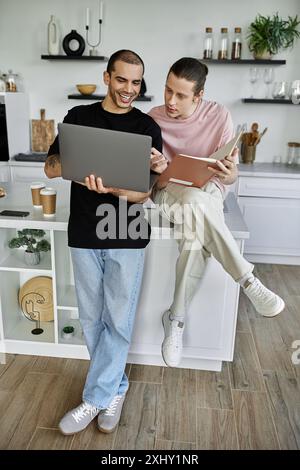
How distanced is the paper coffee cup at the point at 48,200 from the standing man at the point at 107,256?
0.34m

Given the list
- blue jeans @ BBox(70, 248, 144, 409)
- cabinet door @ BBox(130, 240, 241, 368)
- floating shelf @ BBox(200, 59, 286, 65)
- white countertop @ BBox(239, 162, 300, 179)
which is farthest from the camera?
floating shelf @ BBox(200, 59, 286, 65)

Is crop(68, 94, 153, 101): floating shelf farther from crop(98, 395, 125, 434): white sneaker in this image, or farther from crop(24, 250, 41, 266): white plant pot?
crop(98, 395, 125, 434): white sneaker

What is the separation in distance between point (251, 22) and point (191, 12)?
21.2 inches

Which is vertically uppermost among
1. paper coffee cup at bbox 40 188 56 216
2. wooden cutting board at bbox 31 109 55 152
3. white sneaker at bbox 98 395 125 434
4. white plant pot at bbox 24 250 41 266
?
wooden cutting board at bbox 31 109 55 152

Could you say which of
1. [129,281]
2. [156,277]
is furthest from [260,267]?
[129,281]

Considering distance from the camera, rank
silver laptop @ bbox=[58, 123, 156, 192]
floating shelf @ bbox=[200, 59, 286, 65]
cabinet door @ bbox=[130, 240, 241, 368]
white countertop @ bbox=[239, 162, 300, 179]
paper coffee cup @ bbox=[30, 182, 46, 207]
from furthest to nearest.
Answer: floating shelf @ bbox=[200, 59, 286, 65] → white countertop @ bbox=[239, 162, 300, 179] → paper coffee cup @ bbox=[30, 182, 46, 207] → cabinet door @ bbox=[130, 240, 241, 368] → silver laptop @ bbox=[58, 123, 156, 192]

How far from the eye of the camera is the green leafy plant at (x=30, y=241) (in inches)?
90.4

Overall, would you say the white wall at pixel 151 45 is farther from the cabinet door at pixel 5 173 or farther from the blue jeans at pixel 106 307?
the blue jeans at pixel 106 307

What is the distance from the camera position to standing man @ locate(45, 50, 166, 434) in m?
1.63

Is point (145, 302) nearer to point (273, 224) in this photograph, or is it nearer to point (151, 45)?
point (273, 224)

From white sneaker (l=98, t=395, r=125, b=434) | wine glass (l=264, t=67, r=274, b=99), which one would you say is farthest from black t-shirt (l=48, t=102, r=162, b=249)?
wine glass (l=264, t=67, r=274, b=99)

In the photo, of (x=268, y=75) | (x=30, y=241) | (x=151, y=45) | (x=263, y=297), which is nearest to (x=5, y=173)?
(x=151, y=45)

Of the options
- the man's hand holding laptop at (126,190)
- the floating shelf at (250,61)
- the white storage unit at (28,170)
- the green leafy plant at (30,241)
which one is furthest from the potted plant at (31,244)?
the floating shelf at (250,61)

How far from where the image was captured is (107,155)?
1.57 meters
